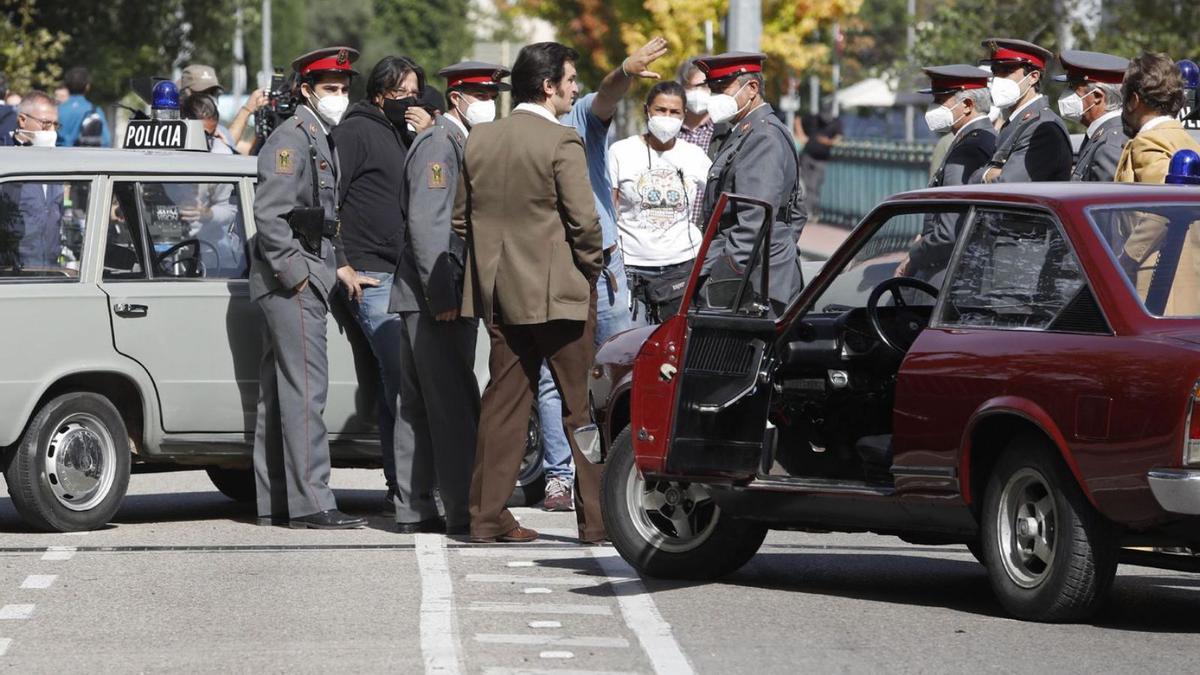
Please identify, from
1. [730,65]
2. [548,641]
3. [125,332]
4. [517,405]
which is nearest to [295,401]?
[125,332]

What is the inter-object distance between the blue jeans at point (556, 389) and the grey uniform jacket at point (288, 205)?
129cm

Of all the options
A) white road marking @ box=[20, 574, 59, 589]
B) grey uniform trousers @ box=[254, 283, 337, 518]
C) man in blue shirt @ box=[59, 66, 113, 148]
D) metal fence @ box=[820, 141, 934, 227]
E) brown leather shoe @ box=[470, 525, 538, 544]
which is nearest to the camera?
white road marking @ box=[20, 574, 59, 589]

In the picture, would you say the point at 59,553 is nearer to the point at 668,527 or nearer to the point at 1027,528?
the point at 668,527

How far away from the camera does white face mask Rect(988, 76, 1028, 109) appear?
37.4 ft

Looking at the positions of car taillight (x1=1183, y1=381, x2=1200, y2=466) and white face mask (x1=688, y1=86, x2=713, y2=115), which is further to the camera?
white face mask (x1=688, y1=86, x2=713, y2=115)

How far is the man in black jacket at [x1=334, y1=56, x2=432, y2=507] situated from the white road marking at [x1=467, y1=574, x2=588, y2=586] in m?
2.04

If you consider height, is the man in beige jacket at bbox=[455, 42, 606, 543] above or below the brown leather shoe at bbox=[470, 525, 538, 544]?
above

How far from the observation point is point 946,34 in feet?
105

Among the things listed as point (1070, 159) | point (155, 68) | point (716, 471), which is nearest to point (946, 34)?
point (155, 68)

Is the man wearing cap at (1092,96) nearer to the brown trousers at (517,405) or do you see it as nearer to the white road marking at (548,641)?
the brown trousers at (517,405)

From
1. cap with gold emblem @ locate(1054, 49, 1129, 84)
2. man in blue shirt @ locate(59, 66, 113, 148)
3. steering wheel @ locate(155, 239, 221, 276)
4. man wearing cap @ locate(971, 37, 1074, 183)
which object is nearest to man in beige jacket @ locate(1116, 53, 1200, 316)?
man wearing cap @ locate(971, 37, 1074, 183)

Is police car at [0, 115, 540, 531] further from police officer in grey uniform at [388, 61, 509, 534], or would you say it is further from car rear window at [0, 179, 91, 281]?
police officer in grey uniform at [388, 61, 509, 534]

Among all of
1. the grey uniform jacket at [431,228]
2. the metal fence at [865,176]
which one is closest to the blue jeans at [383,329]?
the grey uniform jacket at [431,228]

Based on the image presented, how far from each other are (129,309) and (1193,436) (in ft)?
16.9
